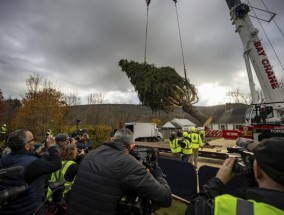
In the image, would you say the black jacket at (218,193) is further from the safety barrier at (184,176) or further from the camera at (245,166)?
the safety barrier at (184,176)

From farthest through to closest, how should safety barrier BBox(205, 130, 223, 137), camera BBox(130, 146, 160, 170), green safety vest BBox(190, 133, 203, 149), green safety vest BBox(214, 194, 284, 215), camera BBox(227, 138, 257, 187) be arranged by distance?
safety barrier BBox(205, 130, 223, 137) < green safety vest BBox(190, 133, 203, 149) < camera BBox(130, 146, 160, 170) < camera BBox(227, 138, 257, 187) < green safety vest BBox(214, 194, 284, 215)

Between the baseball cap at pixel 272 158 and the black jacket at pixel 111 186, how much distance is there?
1.16 meters

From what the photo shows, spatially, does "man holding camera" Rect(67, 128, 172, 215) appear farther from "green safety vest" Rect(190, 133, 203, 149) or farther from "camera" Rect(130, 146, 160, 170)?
"green safety vest" Rect(190, 133, 203, 149)

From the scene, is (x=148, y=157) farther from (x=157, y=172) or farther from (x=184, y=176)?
(x=184, y=176)

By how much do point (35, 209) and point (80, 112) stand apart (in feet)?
104

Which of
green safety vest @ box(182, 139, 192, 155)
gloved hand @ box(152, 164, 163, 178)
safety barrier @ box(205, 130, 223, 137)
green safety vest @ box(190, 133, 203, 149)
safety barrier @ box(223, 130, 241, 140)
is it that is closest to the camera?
gloved hand @ box(152, 164, 163, 178)

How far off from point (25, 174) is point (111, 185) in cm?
127

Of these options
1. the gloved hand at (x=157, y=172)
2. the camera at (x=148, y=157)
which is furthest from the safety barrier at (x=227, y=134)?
the gloved hand at (x=157, y=172)

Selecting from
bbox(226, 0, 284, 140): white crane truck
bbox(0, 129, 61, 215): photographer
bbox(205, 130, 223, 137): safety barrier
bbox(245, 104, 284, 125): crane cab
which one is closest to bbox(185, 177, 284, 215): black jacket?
bbox(0, 129, 61, 215): photographer

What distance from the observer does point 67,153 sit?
11.7 ft

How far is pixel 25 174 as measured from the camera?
276cm

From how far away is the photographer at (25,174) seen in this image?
2734mm

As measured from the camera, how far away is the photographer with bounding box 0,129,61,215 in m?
2.73

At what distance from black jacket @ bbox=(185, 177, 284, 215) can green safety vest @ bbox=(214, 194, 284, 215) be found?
4 centimetres
